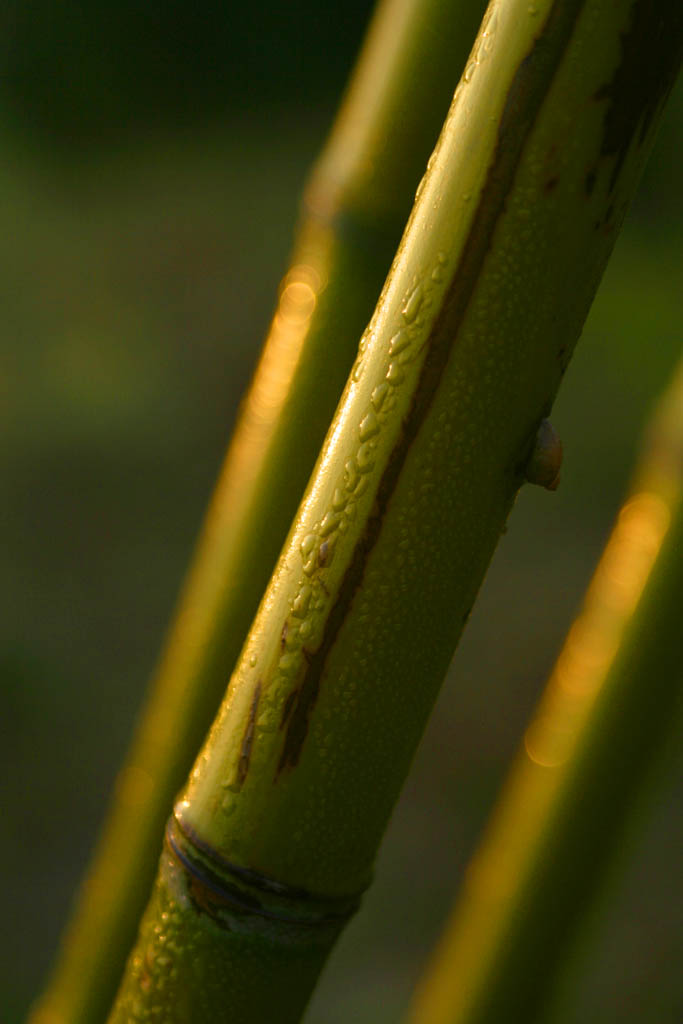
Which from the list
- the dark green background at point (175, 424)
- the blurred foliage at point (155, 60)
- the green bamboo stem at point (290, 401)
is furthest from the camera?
the blurred foliage at point (155, 60)

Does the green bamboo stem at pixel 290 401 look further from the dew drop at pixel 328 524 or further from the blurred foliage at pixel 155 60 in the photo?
the blurred foliage at pixel 155 60

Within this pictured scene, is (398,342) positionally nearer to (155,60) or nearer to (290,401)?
(290,401)

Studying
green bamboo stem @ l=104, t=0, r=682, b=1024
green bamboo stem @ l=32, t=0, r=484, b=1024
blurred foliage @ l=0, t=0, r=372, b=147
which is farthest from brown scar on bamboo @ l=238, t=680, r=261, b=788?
blurred foliage @ l=0, t=0, r=372, b=147

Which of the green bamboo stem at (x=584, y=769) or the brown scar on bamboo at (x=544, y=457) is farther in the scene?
the green bamboo stem at (x=584, y=769)

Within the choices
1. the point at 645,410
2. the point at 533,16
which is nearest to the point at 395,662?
the point at 533,16

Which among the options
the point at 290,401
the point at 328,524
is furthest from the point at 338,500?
the point at 290,401

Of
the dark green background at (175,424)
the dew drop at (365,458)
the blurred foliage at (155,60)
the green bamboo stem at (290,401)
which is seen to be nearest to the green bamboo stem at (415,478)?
the dew drop at (365,458)
